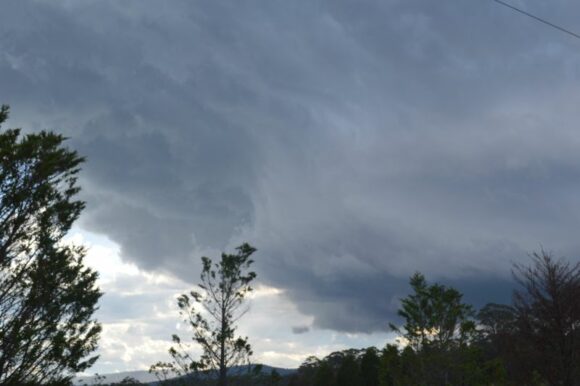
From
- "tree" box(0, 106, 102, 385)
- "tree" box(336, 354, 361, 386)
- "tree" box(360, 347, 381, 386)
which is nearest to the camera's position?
"tree" box(0, 106, 102, 385)

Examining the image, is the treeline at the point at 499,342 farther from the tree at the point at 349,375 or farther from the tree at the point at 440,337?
the tree at the point at 349,375

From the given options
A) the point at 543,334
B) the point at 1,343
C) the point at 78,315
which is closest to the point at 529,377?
the point at 543,334

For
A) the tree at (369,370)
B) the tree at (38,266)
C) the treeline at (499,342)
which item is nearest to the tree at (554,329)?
the treeline at (499,342)

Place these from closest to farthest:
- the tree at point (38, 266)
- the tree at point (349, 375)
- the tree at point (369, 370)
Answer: the tree at point (38, 266), the tree at point (369, 370), the tree at point (349, 375)

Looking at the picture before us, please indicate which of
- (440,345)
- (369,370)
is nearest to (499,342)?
(440,345)

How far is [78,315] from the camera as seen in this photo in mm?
17750

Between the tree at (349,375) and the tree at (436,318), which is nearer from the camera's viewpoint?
the tree at (436,318)

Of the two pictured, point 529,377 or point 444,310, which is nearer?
point 529,377

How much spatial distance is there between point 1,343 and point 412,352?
14.6m

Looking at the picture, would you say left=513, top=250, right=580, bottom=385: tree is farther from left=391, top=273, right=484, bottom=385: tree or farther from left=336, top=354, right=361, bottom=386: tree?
left=336, top=354, right=361, bottom=386: tree

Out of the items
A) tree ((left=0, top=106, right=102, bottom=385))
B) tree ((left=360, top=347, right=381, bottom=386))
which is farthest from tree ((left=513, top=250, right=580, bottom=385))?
tree ((left=360, top=347, right=381, bottom=386))

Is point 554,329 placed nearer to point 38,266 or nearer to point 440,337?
point 440,337

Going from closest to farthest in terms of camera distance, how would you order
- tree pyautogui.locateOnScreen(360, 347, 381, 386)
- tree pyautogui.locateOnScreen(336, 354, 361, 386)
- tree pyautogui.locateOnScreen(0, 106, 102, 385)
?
tree pyautogui.locateOnScreen(0, 106, 102, 385), tree pyautogui.locateOnScreen(360, 347, 381, 386), tree pyautogui.locateOnScreen(336, 354, 361, 386)

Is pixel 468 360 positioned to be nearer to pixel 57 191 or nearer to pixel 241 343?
pixel 241 343
